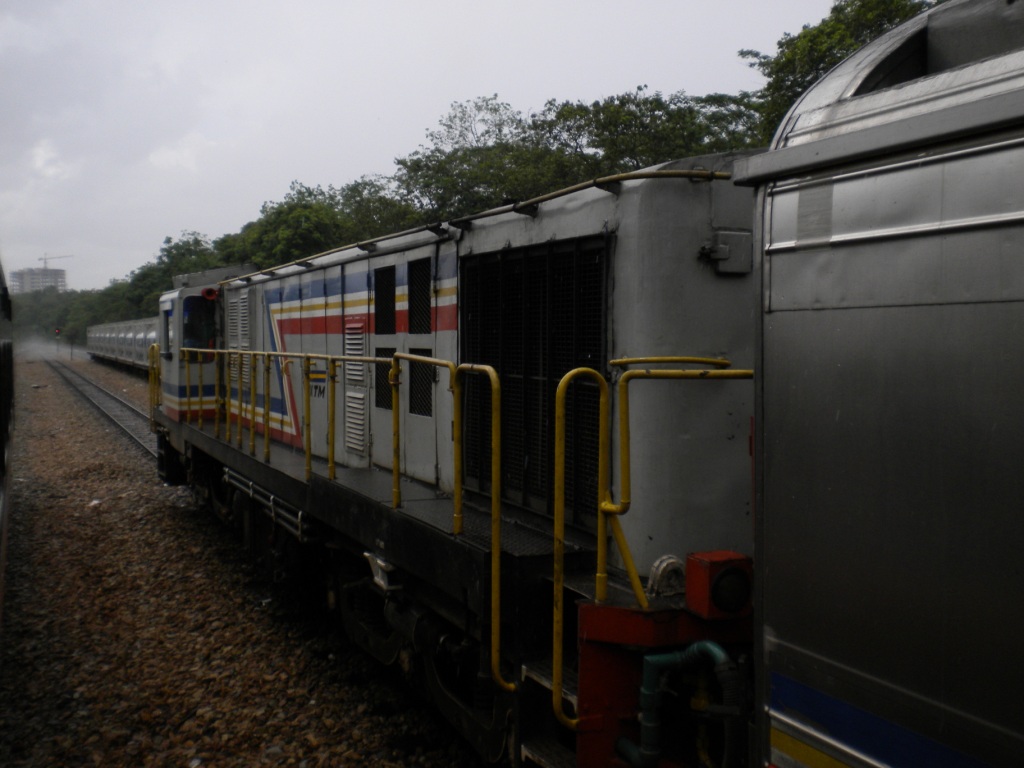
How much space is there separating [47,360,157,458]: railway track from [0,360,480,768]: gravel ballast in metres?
6.71

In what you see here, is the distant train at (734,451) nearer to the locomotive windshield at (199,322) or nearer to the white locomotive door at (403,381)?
the white locomotive door at (403,381)

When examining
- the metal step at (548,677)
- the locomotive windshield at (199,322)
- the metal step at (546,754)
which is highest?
the locomotive windshield at (199,322)

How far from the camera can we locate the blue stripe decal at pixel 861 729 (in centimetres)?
181

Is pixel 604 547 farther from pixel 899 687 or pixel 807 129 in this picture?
pixel 807 129

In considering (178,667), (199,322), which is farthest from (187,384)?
(178,667)

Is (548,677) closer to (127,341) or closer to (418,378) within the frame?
(418,378)

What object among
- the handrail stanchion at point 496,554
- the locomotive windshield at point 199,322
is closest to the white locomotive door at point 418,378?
the handrail stanchion at point 496,554

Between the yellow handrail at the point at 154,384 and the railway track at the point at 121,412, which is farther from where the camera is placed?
the railway track at the point at 121,412

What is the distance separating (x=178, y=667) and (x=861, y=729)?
5.05 metres

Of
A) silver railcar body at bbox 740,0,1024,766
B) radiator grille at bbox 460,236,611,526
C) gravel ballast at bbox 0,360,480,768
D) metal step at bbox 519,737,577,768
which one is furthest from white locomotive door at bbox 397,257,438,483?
silver railcar body at bbox 740,0,1024,766

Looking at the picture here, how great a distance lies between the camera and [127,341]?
118ft

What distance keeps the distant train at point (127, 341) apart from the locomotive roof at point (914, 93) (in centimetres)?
2451

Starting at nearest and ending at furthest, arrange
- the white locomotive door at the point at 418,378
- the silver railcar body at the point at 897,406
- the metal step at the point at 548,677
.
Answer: the silver railcar body at the point at 897,406
the metal step at the point at 548,677
the white locomotive door at the point at 418,378

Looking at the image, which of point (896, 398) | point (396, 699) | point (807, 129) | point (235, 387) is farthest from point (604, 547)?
point (235, 387)
